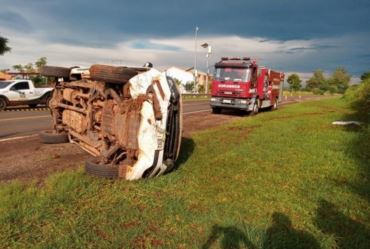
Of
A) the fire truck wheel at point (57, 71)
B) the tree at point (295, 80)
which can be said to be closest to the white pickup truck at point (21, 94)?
the fire truck wheel at point (57, 71)

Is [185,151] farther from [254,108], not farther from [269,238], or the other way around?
[254,108]

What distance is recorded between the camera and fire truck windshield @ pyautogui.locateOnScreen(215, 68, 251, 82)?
16969 millimetres

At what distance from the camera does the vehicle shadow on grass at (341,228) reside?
11.7 ft

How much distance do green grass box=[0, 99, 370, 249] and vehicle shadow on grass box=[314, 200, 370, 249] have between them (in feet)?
0.04

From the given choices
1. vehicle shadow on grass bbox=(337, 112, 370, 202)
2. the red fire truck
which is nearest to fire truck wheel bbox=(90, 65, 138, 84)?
vehicle shadow on grass bbox=(337, 112, 370, 202)

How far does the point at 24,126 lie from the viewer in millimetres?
11422

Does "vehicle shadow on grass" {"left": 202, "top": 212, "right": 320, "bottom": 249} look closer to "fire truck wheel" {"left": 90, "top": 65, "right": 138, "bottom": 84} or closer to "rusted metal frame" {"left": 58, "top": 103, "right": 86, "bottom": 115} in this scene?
"fire truck wheel" {"left": 90, "top": 65, "right": 138, "bottom": 84}

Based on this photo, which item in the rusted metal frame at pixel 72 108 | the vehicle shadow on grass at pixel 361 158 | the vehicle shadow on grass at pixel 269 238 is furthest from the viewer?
the rusted metal frame at pixel 72 108

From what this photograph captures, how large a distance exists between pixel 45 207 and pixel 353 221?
385 centimetres

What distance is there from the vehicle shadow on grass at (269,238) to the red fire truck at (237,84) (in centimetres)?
1367

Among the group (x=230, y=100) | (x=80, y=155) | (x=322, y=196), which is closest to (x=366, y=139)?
(x=322, y=196)

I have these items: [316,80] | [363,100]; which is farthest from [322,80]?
[363,100]

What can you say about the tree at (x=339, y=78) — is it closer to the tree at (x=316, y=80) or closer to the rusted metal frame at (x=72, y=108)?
the tree at (x=316, y=80)

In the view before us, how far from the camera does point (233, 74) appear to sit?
17250 mm
